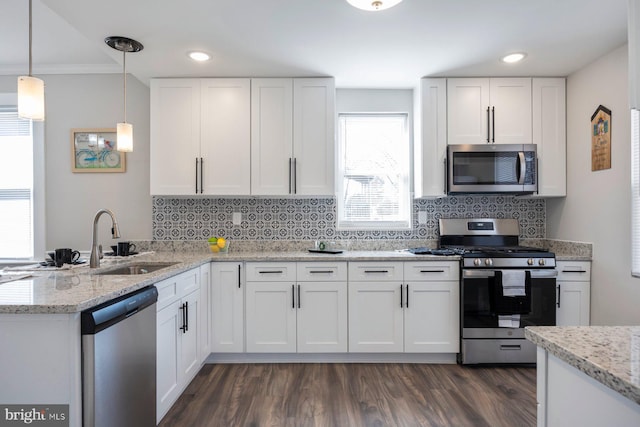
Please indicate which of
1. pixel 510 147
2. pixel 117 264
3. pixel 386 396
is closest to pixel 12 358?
pixel 117 264

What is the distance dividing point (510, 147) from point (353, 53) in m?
1.64

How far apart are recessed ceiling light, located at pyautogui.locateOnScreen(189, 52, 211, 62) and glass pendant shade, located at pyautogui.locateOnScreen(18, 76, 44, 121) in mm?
1248

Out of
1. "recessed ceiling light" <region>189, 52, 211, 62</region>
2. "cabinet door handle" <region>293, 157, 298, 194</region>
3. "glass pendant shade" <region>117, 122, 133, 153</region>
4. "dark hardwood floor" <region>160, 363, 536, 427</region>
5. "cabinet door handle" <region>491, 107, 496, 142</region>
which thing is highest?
"recessed ceiling light" <region>189, 52, 211, 62</region>

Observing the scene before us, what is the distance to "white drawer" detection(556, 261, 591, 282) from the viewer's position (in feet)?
9.34

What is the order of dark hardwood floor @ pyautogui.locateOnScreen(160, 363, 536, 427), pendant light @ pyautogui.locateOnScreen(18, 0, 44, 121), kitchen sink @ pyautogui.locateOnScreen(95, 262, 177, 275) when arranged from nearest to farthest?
pendant light @ pyautogui.locateOnScreen(18, 0, 44, 121)
dark hardwood floor @ pyautogui.locateOnScreen(160, 363, 536, 427)
kitchen sink @ pyautogui.locateOnScreen(95, 262, 177, 275)

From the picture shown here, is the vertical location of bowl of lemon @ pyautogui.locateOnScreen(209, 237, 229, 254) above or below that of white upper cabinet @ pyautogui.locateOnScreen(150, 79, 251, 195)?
below

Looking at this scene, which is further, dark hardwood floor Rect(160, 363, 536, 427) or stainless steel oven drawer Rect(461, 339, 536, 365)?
stainless steel oven drawer Rect(461, 339, 536, 365)

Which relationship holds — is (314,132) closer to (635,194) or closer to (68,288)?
(68,288)

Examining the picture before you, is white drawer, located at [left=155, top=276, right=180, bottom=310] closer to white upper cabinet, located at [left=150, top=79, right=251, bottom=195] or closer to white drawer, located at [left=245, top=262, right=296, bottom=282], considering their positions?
white drawer, located at [left=245, top=262, right=296, bottom=282]

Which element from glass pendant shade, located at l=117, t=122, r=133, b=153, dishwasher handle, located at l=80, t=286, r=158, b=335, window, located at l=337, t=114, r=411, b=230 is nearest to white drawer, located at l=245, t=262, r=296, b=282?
window, located at l=337, t=114, r=411, b=230

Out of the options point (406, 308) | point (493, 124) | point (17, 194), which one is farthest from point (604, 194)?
point (17, 194)

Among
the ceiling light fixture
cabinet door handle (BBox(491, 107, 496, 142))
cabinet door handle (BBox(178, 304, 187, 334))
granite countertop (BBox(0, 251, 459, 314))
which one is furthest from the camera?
cabinet door handle (BBox(491, 107, 496, 142))

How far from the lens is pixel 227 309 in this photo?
2873 millimetres

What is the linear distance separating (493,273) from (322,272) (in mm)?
1407
